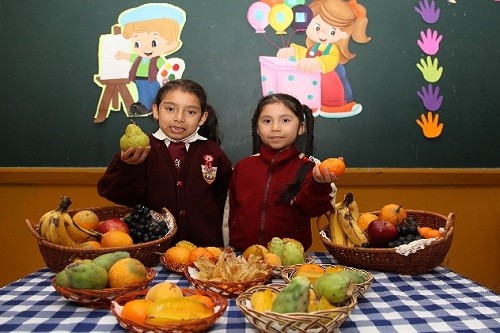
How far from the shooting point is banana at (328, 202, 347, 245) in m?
1.67

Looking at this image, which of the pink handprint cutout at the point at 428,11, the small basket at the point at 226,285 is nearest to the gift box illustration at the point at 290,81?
the pink handprint cutout at the point at 428,11

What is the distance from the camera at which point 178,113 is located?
2.01 meters

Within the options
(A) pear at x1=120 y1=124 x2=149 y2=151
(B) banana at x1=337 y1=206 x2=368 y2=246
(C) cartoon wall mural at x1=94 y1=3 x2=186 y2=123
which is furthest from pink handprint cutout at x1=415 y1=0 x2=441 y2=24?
(A) pear at x1=120 y1=124 x2=149 y2=151

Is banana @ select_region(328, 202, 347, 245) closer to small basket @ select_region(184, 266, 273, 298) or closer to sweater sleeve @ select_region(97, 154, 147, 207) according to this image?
small basket @ select_region(184, 266, 273, 298)

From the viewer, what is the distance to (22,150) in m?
Result: 2.79

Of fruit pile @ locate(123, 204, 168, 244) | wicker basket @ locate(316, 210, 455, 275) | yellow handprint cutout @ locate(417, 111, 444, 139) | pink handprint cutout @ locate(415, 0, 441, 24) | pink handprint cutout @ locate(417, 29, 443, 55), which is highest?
pink handprint cutout @ locate(415, 0, 441, 24)

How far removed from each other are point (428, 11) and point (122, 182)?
1994mm

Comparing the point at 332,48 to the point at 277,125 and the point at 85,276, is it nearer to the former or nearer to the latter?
the point at 277,125

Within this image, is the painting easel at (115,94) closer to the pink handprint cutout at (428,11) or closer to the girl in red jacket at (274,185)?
the girl in red jacket at (274,185)

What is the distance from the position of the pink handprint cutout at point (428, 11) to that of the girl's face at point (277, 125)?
4.05ft

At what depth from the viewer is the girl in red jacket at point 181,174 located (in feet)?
6.58

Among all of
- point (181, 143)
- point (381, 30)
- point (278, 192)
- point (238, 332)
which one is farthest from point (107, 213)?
point (381, 30)

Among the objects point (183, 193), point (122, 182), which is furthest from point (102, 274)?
point (183, 193)

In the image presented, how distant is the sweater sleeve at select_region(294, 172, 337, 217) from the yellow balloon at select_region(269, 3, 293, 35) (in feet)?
4.08
